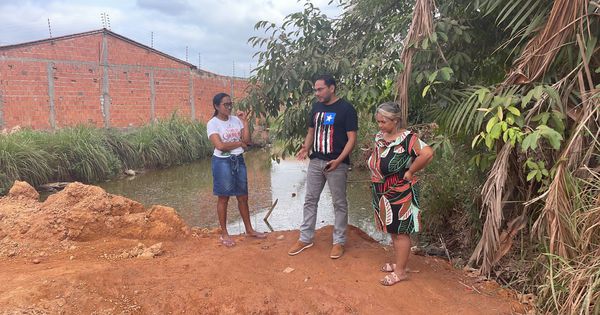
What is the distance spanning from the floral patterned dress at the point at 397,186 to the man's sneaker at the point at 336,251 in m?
0.62

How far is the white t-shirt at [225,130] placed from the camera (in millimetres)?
4199

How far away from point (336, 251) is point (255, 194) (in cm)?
496

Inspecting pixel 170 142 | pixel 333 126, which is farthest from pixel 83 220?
pixel 170 142

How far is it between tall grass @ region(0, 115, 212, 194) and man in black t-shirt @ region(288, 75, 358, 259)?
653 centimetres

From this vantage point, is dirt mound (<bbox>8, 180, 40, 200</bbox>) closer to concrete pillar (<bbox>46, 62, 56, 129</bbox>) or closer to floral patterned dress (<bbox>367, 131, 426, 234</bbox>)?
floral patterned dress (<bbox>367, 131, 426, 234</bbox>)

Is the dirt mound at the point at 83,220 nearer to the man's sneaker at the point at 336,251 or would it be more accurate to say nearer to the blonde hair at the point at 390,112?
the man's sneaker at the point at 336,251

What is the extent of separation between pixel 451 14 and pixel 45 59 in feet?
35.7

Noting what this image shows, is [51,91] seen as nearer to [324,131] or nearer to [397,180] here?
[324,131]

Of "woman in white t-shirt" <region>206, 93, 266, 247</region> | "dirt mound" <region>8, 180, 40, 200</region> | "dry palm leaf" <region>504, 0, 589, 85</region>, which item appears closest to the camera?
"dry palm leaf" <region>504, 0, 589, 85</region>

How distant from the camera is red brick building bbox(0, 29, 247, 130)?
36.0ft

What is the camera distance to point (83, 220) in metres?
4.47

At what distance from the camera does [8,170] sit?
795 centimetres

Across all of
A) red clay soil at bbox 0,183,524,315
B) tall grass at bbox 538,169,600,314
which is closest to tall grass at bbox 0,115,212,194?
red clay soil at bbox 0,183,524,315

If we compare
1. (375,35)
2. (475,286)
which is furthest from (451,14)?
(475,286)
